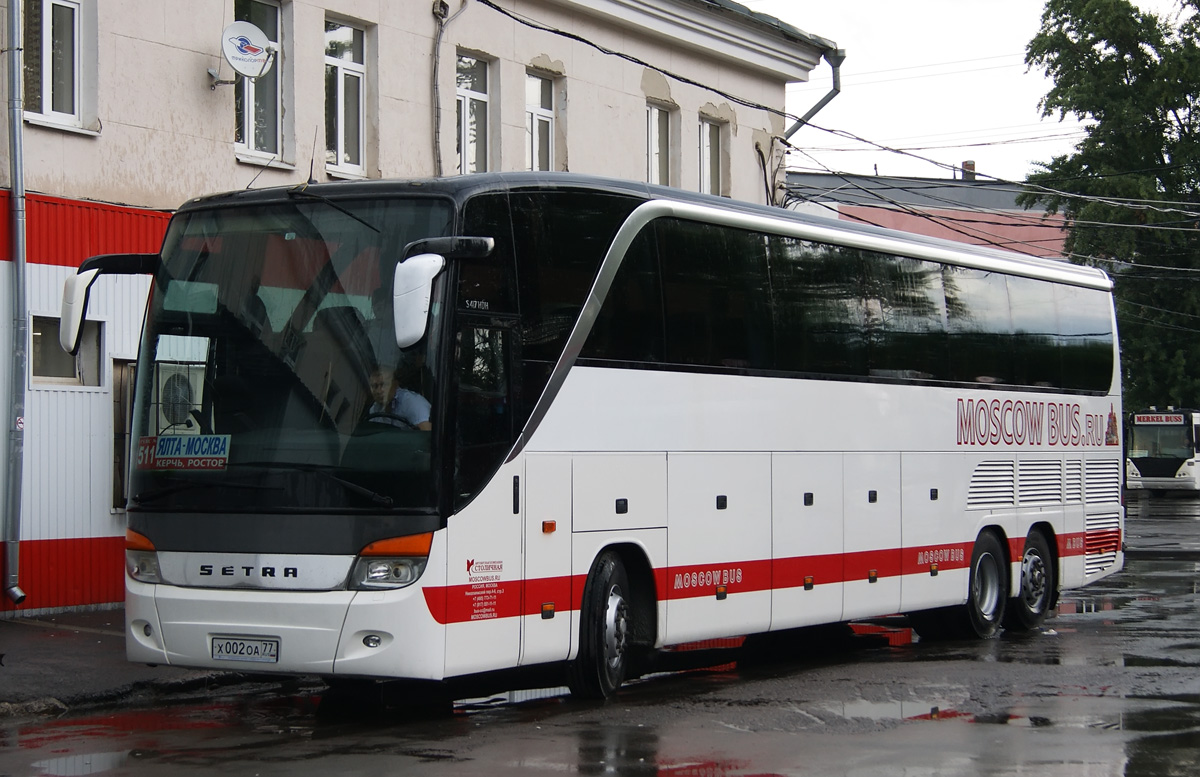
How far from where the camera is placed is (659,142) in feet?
79.7

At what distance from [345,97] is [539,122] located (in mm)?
3829

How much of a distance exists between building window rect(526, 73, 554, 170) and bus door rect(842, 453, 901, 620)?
29.7ft

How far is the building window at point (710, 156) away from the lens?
25.3 m

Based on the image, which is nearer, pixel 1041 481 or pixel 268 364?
pixel 268 364

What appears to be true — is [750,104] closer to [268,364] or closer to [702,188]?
[702,188]

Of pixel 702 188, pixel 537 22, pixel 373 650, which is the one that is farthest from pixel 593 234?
pixel 702 188

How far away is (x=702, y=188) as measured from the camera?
997 inches

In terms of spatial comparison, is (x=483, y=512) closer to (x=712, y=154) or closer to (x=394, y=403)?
(x=394, y=403)

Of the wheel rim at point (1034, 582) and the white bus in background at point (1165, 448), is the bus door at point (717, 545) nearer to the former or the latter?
the wheel rim at point (1034, 582)

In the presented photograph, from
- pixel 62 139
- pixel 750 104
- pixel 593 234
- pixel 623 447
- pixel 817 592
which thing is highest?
pixel 750 104

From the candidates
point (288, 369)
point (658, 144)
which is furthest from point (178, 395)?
point (658, 144)

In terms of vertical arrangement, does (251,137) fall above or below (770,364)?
above

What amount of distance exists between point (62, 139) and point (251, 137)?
110 inches

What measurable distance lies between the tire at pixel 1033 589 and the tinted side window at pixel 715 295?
509 centimetres
